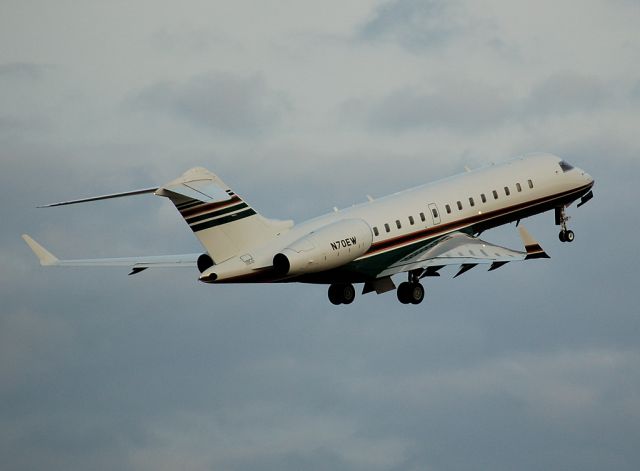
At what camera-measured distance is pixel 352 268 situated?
52.3 metres

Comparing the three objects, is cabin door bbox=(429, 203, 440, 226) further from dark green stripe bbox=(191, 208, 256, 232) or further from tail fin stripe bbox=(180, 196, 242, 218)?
tail fin stripe bbox=(180, 196, 242, 218)

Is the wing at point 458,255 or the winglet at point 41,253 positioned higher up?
the winglet at point 41,253

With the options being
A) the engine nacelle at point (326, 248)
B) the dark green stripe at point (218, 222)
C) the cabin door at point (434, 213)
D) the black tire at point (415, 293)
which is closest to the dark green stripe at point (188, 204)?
the dark green stripe at point (218, 222)

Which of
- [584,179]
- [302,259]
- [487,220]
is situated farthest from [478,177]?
[302,259]

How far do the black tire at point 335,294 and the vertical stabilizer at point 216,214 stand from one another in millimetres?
4963

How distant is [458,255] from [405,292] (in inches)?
106

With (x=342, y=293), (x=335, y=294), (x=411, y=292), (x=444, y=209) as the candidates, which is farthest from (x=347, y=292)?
(x=444, y=209)

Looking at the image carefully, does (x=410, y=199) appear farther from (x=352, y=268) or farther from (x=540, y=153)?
(x=540, y=153)

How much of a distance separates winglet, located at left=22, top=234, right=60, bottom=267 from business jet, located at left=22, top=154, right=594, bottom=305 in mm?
40

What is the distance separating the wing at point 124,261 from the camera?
178 ft

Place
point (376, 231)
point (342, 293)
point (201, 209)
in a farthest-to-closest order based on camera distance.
Result: 1. point (342, 293)
2. point (376, 231)
3. point (201, 209)

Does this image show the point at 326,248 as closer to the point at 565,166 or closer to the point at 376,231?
the point at 376,231

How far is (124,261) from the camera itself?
55594 mm

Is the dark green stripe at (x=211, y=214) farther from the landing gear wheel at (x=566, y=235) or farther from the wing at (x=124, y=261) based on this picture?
the landing gear wheel at (x=566, y=235)
